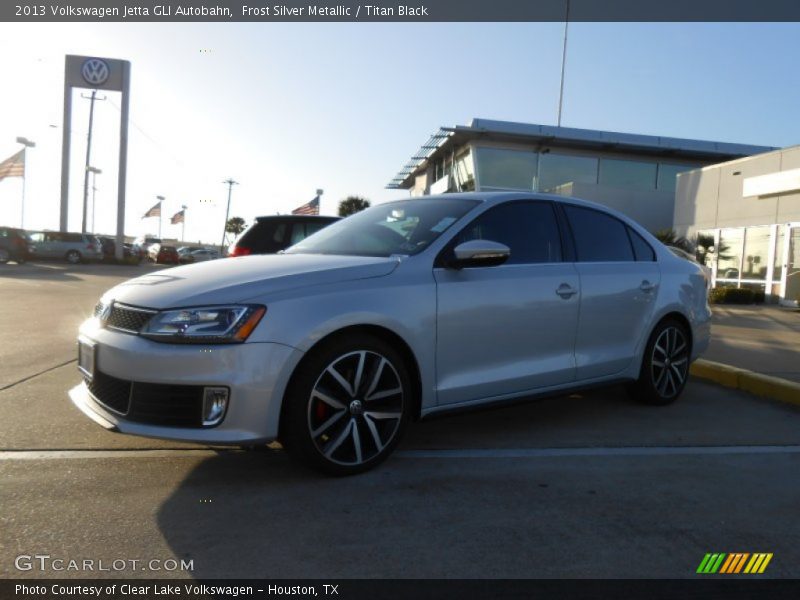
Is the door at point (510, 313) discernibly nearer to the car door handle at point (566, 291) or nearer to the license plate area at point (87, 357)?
the car door handle at point (566, 291)

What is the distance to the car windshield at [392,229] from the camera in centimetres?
385

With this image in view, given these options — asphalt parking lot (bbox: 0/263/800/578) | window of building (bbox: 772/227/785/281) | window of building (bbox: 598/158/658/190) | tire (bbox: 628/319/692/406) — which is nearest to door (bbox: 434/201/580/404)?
asphalt parking lot (bbox: 0/263/800/578)

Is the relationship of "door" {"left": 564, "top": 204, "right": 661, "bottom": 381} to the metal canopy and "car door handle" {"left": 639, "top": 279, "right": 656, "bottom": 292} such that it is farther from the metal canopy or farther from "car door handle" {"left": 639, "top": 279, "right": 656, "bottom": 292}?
the metal canopy

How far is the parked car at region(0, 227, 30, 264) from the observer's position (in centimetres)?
2748

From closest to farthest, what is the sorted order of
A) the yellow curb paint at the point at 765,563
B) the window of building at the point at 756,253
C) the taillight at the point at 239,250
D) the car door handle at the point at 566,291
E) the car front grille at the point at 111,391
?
1. the yellow curb paint at the point at 765,563
2. the car front grille at the point at 111,391
3. the car door handle at the point at 566,291
4. the taillight at the point at 239,250
5. the window of building at the point at 756,253

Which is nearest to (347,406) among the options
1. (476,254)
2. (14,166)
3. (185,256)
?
(476,254)

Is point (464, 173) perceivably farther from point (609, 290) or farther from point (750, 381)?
point (609, 290)

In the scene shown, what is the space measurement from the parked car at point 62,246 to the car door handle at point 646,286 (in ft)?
105

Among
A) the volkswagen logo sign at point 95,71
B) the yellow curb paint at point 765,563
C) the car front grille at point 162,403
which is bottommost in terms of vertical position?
the yellow curb paint at point 765,563

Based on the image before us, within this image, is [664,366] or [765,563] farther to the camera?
[664,366]

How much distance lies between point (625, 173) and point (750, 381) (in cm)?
2629

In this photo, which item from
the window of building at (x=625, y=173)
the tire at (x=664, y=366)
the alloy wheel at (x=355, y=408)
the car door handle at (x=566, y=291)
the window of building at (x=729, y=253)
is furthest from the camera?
the window of building at (x=625, y=173)

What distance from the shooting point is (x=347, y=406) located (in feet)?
10.6

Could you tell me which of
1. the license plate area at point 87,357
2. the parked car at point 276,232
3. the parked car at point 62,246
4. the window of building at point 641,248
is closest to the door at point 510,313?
the window of building at point 641,248
